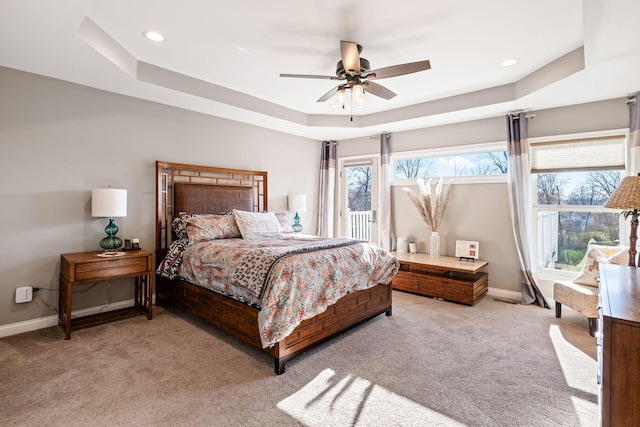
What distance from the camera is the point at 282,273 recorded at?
7.63 feet

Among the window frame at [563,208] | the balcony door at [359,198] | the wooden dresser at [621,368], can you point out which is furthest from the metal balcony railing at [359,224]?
the wooden dresser at [621,368]

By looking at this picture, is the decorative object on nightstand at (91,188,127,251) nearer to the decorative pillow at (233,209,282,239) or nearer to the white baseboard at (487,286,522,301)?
the decorative pillow at (233,209,282,239)

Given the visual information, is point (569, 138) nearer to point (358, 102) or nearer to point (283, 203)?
point (358, 102)

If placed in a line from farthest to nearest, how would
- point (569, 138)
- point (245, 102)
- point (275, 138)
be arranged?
1. point (275, 138)
2. point (245, 102)
3. point (569, 138)

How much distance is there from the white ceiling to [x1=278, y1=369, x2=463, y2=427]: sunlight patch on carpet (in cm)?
271

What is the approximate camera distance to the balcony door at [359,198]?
5.55m

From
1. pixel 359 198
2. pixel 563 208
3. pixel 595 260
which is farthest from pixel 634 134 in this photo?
pixel 359 198

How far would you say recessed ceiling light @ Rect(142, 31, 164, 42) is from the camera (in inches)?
105

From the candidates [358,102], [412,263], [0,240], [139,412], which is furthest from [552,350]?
[0,240]

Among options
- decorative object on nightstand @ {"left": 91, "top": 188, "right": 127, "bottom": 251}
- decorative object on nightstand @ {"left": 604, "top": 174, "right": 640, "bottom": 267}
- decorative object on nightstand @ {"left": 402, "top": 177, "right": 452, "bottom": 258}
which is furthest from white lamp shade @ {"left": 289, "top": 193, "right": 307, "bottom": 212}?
decorative object on nightstand @ {"left": 604, "top": 174, "right": 640, "bottom": 267}

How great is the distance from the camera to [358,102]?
296 centimetres

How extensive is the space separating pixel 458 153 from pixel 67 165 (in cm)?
491

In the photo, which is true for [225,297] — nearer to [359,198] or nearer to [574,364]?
[574,364]

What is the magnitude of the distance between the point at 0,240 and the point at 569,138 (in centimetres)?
611
